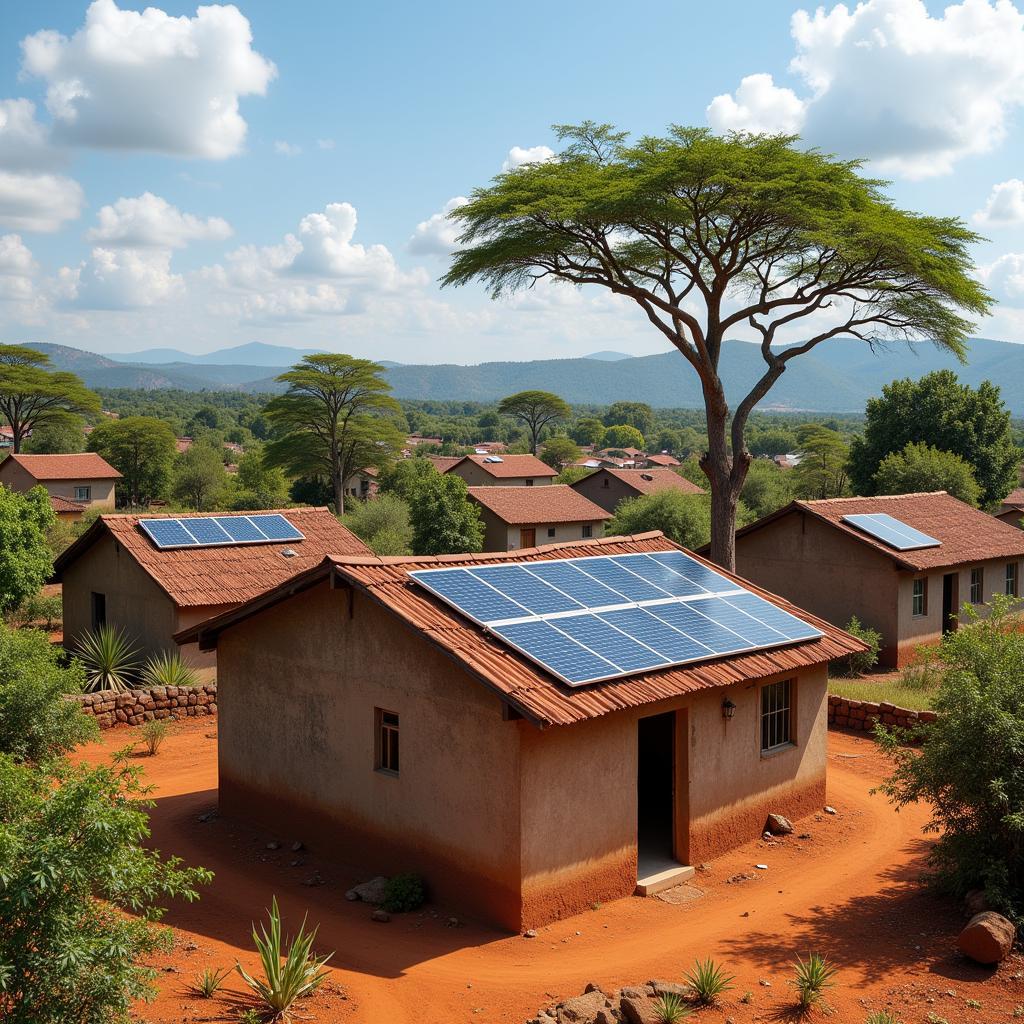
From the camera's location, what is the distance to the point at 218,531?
27078mm

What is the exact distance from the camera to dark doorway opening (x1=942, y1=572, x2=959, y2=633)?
30.5 meters

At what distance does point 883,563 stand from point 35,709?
21876 millimetres

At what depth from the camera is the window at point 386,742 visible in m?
13.4

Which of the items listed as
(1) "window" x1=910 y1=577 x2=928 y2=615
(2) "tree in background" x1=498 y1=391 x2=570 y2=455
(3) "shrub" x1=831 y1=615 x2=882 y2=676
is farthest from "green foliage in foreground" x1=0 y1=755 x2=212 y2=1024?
(2) "tree in background" x1=498 y1=391 x2=570 y2=455

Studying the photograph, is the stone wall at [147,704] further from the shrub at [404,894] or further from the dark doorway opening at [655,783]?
the shrub at [404,894]

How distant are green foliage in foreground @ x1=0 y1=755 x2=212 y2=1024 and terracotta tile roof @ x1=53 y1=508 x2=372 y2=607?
53.9ft

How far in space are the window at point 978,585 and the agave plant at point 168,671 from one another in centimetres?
2310

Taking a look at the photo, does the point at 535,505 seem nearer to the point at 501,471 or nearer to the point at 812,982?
the point at 501,471

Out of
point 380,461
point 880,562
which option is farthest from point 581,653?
point 380,461

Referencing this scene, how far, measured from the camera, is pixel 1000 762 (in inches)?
453

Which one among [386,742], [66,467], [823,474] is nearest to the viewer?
[386,742]

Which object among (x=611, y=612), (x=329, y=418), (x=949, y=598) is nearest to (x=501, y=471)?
(x=329, y=418)

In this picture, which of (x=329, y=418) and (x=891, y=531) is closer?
(x=891, y=531)

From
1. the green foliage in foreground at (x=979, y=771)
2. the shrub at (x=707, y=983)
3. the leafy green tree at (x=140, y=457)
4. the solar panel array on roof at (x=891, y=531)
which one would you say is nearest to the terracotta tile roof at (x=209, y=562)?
the solar panel array on roof at (x=891, y=531)
